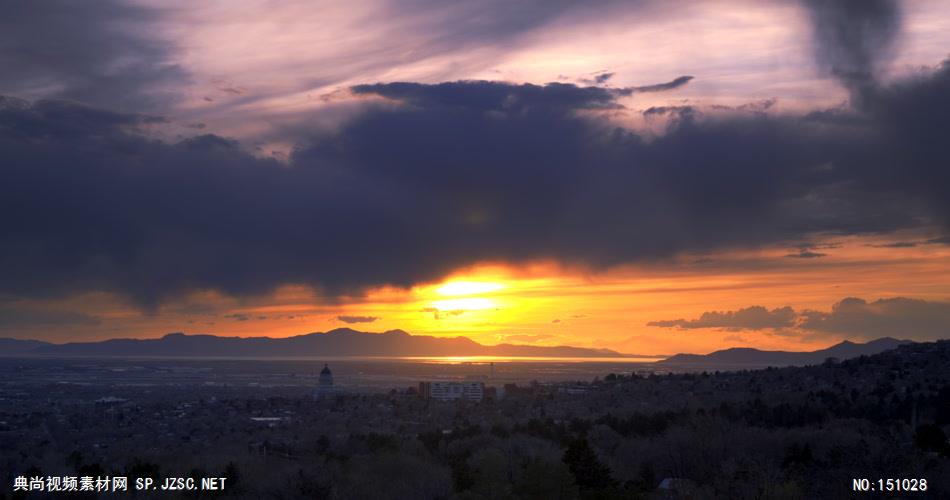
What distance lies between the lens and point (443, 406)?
302 ft

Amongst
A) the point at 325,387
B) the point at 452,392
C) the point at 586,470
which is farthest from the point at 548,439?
the point at 325,387

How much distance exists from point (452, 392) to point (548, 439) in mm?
52108

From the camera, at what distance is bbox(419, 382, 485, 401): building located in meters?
104

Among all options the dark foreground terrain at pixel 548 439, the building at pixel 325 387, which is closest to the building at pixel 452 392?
the dark foreground terrain at pixel 548 439

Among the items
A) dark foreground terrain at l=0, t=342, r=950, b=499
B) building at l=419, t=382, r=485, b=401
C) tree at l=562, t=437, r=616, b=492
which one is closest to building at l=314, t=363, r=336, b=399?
dark foreground terrain at l=0, t=342, r=950, b=499

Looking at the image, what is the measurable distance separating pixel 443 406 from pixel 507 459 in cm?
4511

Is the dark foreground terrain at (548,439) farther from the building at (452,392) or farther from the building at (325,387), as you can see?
the building at (325,387)

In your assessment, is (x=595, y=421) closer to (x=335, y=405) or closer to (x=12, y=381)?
(x=335, y=405)

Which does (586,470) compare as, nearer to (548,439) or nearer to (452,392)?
(548,439)

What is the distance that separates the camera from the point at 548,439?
58.2m

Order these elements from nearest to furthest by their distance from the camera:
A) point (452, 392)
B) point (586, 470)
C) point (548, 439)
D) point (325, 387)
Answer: point (586, 470) < point (548, 439) < point (452, 392) < point (325, 387)

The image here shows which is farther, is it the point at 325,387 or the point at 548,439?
the point at 325,387

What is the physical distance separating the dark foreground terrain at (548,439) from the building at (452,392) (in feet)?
6.66

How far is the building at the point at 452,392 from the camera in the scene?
341ft
